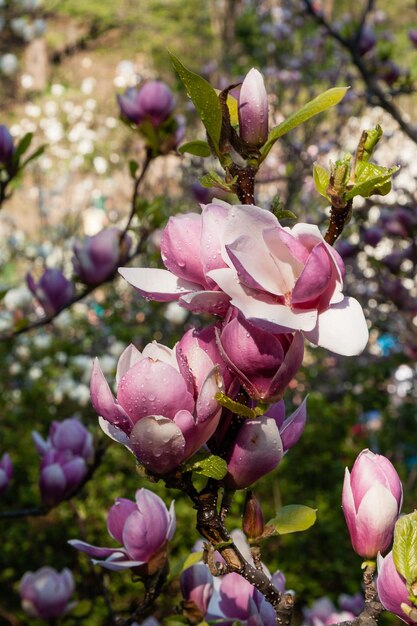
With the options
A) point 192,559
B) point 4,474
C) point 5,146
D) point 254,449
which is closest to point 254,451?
point 254,449

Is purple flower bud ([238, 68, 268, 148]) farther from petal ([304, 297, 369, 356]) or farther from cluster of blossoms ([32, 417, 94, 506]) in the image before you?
cluster of blossoms ([32, 417, 94, 506])

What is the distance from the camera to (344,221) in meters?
0.53

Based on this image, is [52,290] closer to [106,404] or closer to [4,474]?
[4,474]

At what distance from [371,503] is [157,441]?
0.18m

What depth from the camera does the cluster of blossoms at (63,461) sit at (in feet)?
3.63

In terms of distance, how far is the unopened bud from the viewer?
597 millimetres

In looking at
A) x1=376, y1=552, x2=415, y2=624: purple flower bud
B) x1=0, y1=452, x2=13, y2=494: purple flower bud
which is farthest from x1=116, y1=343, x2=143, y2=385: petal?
x1=0, y1=452, x2=13, y2=494: purple flower bud

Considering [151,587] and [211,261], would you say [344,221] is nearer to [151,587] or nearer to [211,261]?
[211,261]

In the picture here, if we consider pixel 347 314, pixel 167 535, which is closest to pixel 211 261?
pixel 347 314

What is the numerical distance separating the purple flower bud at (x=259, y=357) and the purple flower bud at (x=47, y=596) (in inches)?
31.7

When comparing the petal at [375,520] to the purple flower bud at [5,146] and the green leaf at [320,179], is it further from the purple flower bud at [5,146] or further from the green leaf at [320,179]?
the purple flower bud at [5,146]

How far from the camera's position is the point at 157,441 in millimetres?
508

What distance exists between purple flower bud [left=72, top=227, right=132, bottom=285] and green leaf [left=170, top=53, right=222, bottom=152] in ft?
3.27

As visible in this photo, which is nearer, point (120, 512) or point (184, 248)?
point (184, 248)
